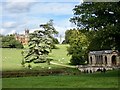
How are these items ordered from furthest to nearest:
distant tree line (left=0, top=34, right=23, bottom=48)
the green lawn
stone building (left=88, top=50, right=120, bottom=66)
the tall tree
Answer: distant tree line (left=0, top=34, right=23, bottom=48) < stone building (left=88, top=50, right=120, bottom=66) < the tall tree < the green lawn

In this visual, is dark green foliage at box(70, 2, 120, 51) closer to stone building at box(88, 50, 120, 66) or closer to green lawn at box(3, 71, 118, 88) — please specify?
green lawn at box(3, 71, 118, 88)

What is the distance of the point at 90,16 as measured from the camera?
19.4m

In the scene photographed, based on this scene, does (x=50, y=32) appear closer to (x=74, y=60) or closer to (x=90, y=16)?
(x=74, y=60)

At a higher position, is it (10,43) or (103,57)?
(10,43)

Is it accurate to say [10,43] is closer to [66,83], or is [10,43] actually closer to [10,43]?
[10,43]

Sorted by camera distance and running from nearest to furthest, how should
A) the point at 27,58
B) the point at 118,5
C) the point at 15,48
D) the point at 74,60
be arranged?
1. the point at 118,5
2. the point at 27,58
3. the point at 74,60
4. the point at 15,48

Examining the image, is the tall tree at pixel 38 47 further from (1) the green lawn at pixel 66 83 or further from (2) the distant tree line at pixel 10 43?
(1) the green lawn at pixel 66 83

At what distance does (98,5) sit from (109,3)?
0.76 metres

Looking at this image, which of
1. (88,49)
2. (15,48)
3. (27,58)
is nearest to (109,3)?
(27,58)

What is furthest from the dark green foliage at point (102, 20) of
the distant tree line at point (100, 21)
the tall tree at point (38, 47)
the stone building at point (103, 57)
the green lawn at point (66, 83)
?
the stone building at point (103, 57)

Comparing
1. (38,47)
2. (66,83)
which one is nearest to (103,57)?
(38,47)

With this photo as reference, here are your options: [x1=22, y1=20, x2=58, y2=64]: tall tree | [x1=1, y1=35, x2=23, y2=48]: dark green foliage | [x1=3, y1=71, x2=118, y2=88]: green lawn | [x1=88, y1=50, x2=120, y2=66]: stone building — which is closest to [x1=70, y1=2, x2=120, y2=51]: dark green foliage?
[x1=3, y1=71, x2=118, y2=88]: green lawn

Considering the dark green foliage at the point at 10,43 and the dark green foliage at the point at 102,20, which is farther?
the dark green foliage at the point at 10,43

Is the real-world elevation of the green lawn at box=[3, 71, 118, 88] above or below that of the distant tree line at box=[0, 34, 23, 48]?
below
